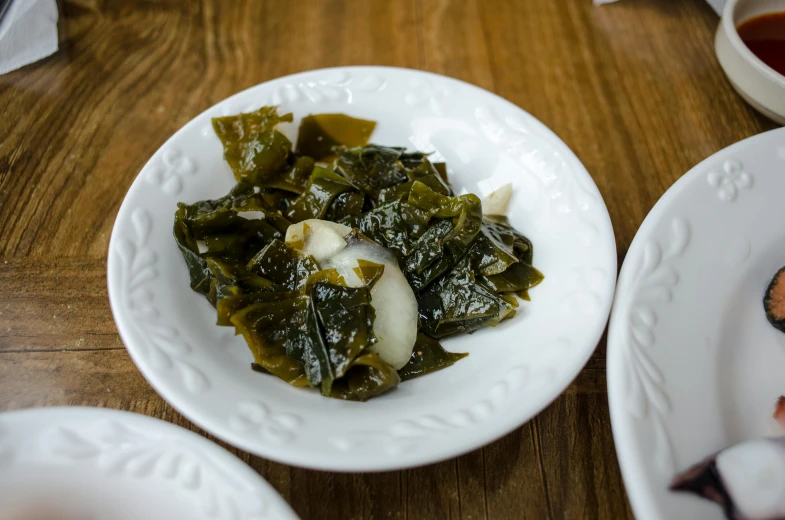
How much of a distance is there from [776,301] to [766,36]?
4.23 ft

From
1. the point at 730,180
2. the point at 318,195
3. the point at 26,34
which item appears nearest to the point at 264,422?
the point at 318,195

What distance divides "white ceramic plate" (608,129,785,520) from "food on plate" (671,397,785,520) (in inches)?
0.9

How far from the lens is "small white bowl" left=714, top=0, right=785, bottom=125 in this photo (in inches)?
77.5

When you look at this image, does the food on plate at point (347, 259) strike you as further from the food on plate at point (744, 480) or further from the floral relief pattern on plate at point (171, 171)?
the food on plate at point (744, 480)

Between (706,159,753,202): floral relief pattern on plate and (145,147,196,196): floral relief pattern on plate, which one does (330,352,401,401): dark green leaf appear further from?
(706,159,753,202): floral relief pattern on plate

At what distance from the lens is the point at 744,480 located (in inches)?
45.4

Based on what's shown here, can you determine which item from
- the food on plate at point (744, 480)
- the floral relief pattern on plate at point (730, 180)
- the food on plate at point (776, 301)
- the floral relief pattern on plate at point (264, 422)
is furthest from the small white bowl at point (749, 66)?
the floral relief pattern on plate at point (264, 422)

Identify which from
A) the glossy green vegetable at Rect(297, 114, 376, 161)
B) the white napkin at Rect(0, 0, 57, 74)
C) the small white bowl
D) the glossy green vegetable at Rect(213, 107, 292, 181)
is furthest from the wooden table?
the glossy green vegetable at Rect(297, 114, 376, 161)

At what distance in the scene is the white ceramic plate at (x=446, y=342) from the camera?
120 centimetres

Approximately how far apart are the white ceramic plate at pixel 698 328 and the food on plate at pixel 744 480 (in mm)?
23

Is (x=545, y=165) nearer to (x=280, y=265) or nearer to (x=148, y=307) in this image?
(x=280, y=265)

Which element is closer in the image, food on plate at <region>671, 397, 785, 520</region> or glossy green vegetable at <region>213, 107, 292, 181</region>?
food on plate at <region>671, 397, 785, 520</region>

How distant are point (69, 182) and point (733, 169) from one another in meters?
2.30

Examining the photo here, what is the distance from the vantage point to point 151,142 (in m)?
2.18
